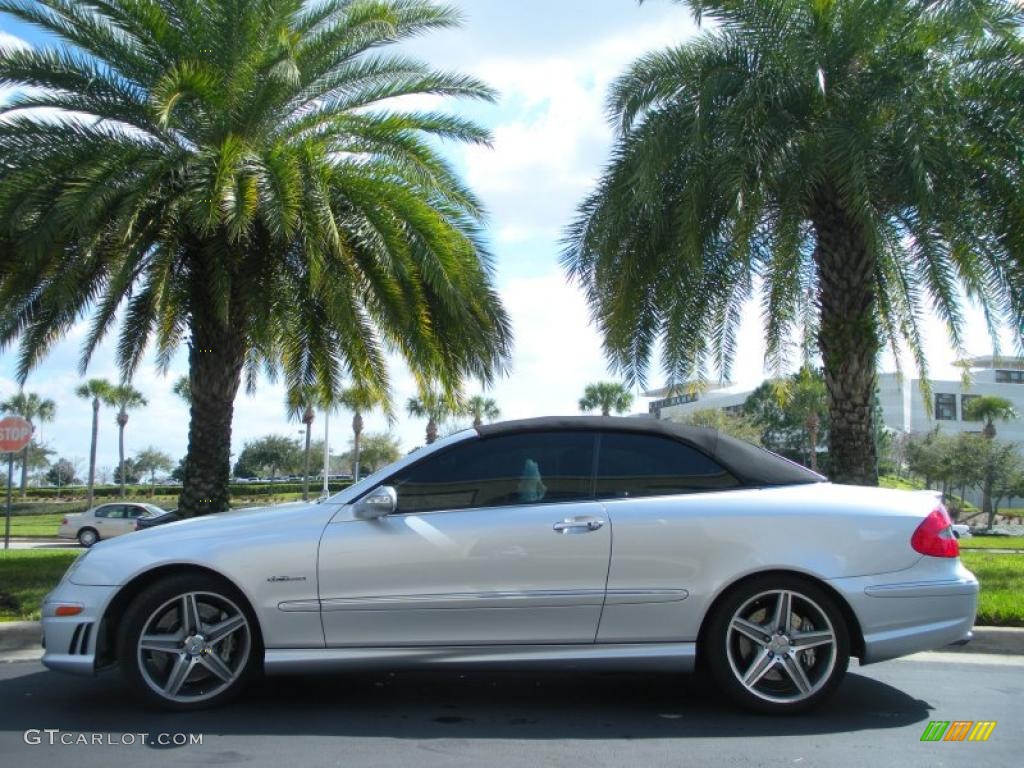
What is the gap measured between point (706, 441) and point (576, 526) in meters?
0.96

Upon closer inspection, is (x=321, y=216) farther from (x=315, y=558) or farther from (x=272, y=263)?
(x=315, y=558)

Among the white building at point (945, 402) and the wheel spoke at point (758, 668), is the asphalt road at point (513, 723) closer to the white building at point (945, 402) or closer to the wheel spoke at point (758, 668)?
the wheel spoke at point (758, 668)

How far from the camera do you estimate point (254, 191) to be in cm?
1022

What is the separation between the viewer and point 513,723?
496cm

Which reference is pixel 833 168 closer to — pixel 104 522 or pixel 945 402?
pixel 104 522

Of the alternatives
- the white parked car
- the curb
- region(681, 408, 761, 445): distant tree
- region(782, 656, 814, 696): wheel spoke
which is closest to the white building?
region(681, 408, 761, 445): distant tree

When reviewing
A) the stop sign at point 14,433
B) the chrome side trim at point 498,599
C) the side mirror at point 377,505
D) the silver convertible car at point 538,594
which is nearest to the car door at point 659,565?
the silver convertible car at point 538,594

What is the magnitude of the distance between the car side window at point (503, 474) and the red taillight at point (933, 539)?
1.72 meters

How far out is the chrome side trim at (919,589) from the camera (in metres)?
5.01

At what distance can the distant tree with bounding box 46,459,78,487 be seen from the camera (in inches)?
3999

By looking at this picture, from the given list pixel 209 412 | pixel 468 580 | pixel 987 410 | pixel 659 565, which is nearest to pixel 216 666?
pixel 468 580

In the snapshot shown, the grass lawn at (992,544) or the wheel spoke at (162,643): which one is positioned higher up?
the wheel spoke at (162,643)

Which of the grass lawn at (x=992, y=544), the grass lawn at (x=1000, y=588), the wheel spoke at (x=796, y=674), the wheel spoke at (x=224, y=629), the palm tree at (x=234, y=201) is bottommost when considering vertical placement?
the grass lawn at (x=992, y=544)

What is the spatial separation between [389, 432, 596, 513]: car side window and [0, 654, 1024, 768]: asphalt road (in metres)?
1.13
